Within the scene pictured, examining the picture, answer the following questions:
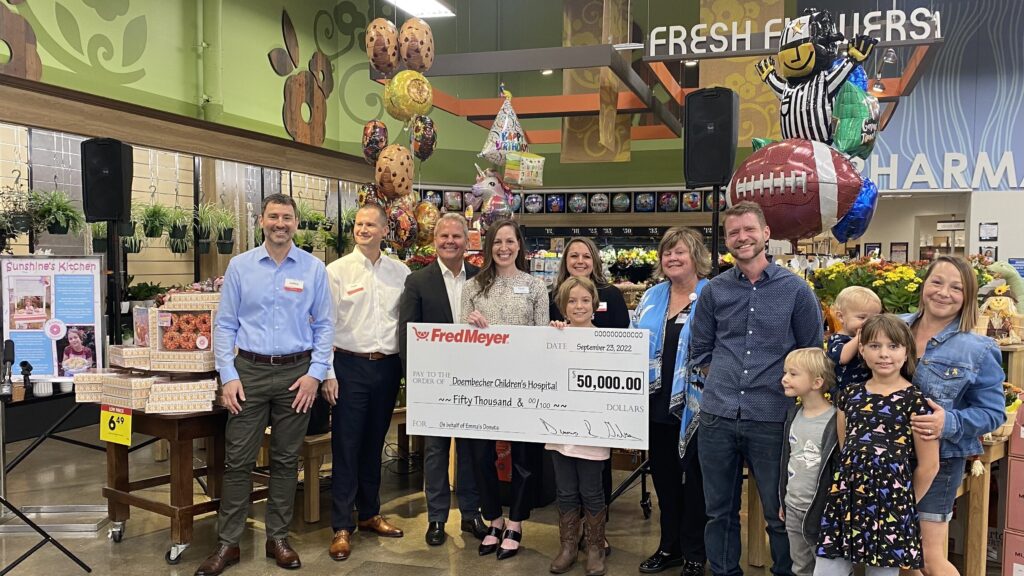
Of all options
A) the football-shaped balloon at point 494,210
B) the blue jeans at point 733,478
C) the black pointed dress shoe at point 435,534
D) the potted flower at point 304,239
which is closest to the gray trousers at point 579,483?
the blue jeans at point 733,478

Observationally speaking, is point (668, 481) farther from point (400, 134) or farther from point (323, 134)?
point (400, 134)

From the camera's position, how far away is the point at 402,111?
216 inches

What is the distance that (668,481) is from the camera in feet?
10.8

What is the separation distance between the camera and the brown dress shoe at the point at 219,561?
3.30 meters

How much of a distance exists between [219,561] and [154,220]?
4970mm

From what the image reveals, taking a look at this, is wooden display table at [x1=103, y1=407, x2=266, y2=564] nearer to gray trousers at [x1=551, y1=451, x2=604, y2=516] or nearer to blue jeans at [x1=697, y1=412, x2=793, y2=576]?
gray trousers at [x1=551, y1=451, x2=604, y2=516]

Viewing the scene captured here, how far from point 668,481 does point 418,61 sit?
12.1 ft

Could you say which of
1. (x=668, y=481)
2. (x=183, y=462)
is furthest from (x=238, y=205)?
(x=668, y=481)

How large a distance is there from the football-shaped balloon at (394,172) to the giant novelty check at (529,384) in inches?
83.9

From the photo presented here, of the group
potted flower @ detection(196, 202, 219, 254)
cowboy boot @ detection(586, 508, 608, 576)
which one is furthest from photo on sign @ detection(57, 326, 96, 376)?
potted flower @ detection(196, 202, 219, 254)

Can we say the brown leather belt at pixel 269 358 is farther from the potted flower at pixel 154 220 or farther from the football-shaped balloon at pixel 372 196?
the potted flower at pixel 154 220

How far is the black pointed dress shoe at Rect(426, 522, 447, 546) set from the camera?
3.68 meters

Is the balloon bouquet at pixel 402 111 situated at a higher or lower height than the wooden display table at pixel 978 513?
higher

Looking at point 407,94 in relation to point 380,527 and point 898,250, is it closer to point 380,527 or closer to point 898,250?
point 380,527
